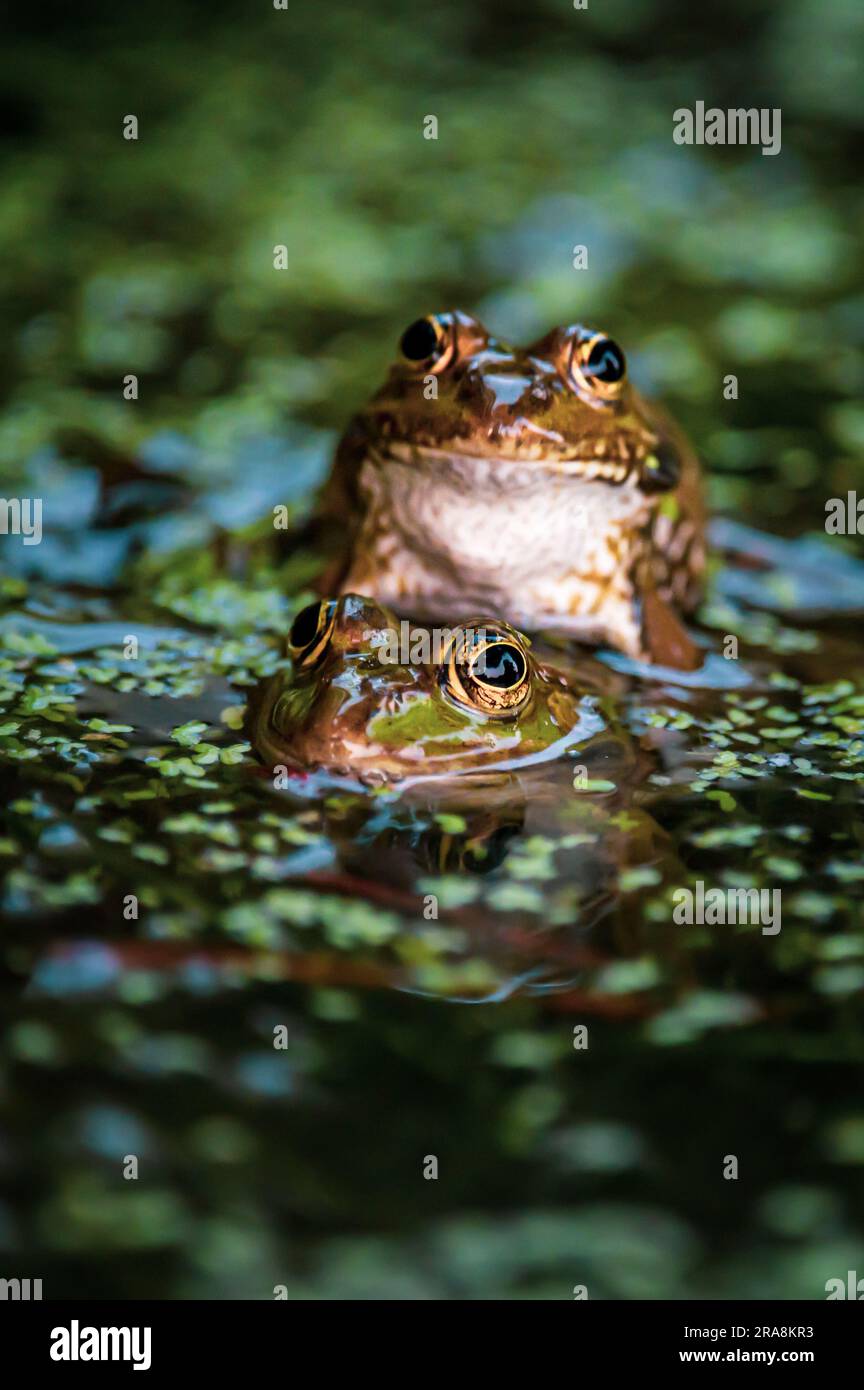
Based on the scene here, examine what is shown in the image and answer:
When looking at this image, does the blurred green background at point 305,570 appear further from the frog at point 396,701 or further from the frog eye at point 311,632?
the frog eye at point 311,632

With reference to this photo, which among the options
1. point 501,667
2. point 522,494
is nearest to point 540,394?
point 522,494

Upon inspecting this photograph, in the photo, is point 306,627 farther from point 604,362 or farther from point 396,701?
point 604,362

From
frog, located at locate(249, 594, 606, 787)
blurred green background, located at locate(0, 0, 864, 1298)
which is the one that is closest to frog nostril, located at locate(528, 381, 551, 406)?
frog, located at locate(249, 594, 606, 787)

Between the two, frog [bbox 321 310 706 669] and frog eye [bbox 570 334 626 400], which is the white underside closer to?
frog [bbox 321 310 706 669]

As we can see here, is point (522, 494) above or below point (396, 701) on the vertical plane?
above

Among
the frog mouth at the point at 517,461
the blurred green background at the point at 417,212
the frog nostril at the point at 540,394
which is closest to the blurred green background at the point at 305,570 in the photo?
the blurred green background at the point at 417,212

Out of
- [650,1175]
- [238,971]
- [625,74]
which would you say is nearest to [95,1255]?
[238,971]

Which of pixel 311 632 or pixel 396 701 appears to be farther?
pixel 311 632
